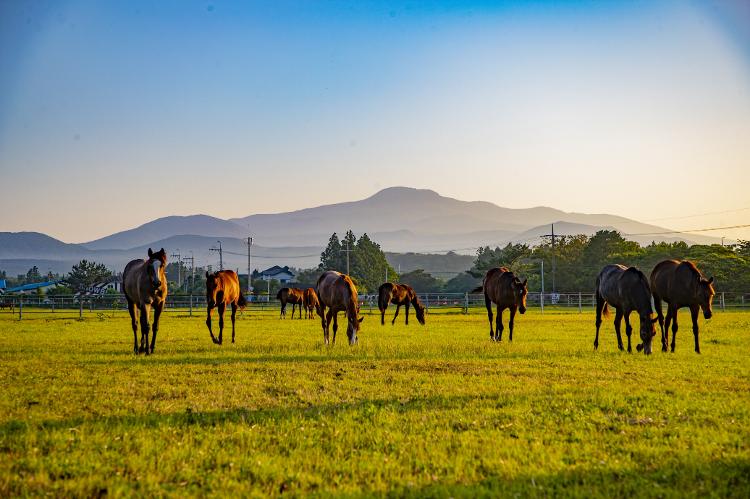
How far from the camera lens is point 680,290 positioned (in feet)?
57.7

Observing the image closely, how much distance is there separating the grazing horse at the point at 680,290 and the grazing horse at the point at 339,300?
9005 mm

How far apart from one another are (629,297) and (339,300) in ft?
28.9

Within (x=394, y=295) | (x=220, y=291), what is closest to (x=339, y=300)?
(x=220, y=291)

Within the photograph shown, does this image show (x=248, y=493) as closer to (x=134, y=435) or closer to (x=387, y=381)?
(x=134, y=435)

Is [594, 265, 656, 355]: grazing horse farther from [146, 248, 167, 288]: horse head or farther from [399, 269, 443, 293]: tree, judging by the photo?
[399, 269, 443, 293]: tree

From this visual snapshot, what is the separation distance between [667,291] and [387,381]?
434 inches

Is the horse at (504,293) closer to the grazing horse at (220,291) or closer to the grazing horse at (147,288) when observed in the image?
the grazing horse at (220,291)

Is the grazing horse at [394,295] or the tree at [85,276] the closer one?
the grazing horse at [394,295]

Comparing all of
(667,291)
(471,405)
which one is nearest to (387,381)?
(471,405)

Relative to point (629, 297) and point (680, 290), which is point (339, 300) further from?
point (680, 290)

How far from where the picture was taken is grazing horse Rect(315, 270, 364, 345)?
18547 millimetres

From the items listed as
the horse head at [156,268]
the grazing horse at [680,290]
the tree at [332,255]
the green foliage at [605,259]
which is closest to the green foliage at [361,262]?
the tree at [332,255]

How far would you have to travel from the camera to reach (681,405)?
8.83 meters

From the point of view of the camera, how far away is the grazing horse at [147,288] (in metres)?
16.8
